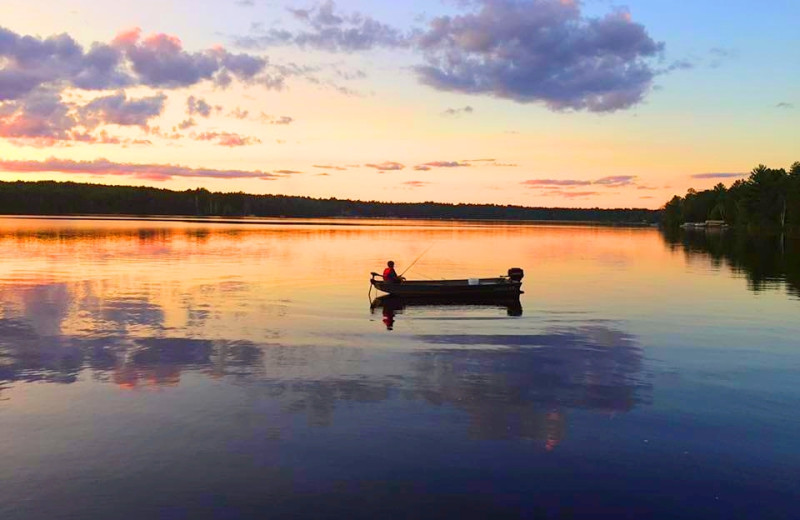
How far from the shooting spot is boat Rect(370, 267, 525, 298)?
1332 inches

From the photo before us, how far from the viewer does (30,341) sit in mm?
21719

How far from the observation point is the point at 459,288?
113 ft

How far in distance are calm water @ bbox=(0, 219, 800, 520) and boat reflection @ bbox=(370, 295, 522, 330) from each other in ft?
3.43

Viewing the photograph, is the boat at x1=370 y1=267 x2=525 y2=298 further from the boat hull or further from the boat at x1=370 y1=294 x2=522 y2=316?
the boat at x1=370 y1=294 x2=522 y2=316

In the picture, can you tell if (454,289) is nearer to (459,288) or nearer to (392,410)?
(459,288)

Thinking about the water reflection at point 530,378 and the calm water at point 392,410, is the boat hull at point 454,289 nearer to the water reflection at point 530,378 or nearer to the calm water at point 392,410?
the calm water at point 392,410

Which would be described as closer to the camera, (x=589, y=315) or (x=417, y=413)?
(x=417, y=413)

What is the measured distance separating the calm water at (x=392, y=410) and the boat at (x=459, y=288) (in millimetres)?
2353

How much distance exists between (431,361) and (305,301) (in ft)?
47.1

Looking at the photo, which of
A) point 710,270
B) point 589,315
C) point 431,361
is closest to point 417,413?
point 431,361

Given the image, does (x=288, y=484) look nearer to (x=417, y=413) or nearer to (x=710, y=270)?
(x=417, y=413)

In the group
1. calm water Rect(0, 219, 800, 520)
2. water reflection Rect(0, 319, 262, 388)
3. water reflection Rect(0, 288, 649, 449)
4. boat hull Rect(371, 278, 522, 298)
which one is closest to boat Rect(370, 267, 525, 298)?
boat hull Rect(371, 278, 522, 298)

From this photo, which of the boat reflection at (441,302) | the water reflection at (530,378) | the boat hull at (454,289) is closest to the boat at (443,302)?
the boat reflection at (441,302)

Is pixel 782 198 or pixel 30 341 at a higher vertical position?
pixel 782 198
